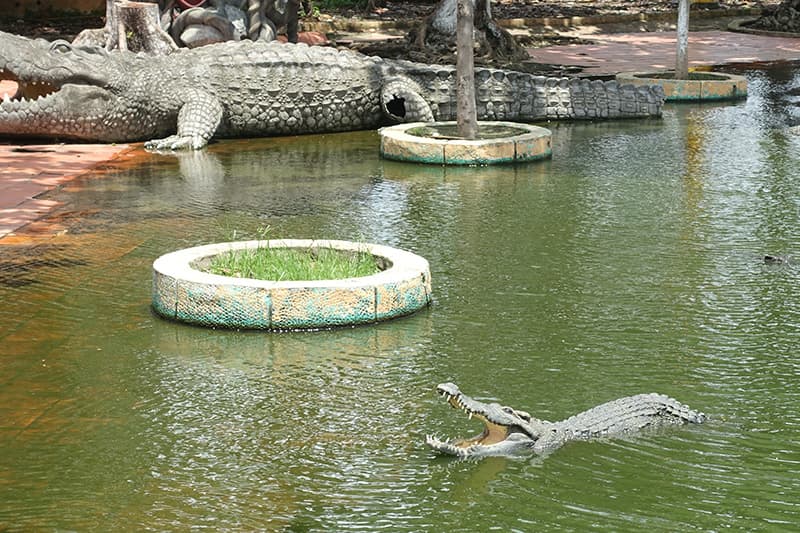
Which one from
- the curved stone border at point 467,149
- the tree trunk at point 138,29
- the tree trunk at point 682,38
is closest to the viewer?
the curved stone border at point 467,149

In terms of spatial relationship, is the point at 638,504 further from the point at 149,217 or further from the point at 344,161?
the point at 344,161

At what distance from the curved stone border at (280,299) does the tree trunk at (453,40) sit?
12.2 m

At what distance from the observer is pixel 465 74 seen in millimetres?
11469

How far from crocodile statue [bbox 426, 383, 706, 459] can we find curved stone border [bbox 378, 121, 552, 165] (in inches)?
235

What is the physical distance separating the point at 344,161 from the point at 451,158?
3.44ft

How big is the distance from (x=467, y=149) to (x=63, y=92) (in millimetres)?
3953

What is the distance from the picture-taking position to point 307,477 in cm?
459

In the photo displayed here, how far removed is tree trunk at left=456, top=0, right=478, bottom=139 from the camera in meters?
11.3

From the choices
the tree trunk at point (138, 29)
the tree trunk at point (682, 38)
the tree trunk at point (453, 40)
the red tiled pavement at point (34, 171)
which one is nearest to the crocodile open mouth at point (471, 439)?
the red tiled pavement at point (34, 171)

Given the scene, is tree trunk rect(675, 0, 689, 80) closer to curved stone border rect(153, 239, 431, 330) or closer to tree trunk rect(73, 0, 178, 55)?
tree trunk rect(73, 0, 178, 55)

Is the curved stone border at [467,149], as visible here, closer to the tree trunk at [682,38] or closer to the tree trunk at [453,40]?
the tree trunk at [682,38]

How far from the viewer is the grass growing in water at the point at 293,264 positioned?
6.58 metres

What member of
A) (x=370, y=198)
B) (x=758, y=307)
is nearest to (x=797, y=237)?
(x=758, y=307)

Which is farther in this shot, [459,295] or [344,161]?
[344,161]
